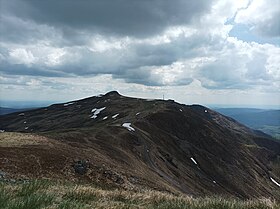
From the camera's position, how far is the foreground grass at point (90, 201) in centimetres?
827

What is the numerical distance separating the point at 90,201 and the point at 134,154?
54.3 metres

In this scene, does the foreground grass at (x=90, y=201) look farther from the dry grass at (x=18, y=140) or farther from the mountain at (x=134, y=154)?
the dry grass at (x=18, y=140)

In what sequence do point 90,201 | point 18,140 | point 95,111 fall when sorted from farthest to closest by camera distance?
point 95,111
point 18,140
point 90,201

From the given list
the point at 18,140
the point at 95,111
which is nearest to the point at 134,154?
the point at 18,140

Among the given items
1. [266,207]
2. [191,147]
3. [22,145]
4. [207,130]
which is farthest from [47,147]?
[207,130]

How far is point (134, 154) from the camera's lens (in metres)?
63.8

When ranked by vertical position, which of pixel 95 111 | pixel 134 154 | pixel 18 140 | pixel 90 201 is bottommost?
pixel 134 154

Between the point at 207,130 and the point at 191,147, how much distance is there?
3251 cm

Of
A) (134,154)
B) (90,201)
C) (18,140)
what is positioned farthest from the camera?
(134,154)

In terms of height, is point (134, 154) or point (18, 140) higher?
point (18, 140)

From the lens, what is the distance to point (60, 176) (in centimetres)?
2969

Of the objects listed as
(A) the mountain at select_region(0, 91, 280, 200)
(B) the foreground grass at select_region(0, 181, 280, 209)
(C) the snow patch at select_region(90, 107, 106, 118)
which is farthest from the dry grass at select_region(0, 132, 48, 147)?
(C) the snow patch at select_region(90, 107, 106, 118)

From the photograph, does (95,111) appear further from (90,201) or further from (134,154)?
(90,201)

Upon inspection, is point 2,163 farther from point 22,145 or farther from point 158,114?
point 158,114
